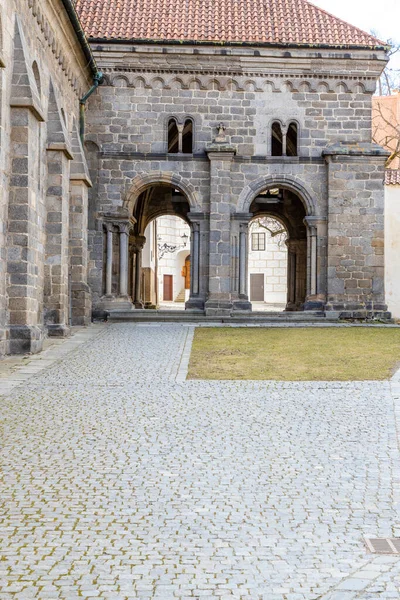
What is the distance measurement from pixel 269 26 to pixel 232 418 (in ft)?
61.0

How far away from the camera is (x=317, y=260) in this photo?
2264cm

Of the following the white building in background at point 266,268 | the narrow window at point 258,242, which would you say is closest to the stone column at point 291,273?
the white building in background at point 266,268

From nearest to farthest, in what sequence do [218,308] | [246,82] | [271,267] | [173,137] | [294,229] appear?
[218,308] → [246,82] → [173,137] → [294,229] → [271,267]

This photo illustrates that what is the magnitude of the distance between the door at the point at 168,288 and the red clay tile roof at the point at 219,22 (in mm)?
28453

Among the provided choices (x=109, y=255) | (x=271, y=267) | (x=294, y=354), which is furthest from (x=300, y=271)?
(x=271, y=267)

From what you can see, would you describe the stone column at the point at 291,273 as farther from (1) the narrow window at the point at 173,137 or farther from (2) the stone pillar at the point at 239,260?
(1) the narrow window at the point at 173,137

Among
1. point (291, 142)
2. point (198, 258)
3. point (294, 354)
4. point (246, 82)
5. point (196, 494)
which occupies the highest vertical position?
point (246, 82)

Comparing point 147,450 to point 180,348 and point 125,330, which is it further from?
point 125,330

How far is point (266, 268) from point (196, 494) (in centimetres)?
4559

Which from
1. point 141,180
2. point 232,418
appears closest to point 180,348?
point 232,418

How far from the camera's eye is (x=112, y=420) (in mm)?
7258

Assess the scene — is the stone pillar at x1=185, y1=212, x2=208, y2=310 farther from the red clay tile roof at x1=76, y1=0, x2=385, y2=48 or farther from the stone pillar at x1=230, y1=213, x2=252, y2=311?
the red clay tile roof at x1=76, y1=0, x2=385, y2=48

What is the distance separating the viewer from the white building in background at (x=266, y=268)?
4975 centimetres

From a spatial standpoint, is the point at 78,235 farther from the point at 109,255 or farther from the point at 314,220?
the point at 314,220
